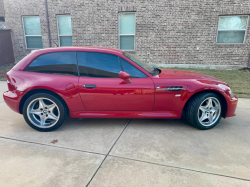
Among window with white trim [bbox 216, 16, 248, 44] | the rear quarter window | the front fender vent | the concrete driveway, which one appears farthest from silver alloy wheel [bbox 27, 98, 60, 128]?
window with white trim [bbox 216, 16, 248, 44]

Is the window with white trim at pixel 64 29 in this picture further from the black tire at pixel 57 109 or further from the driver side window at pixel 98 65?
the black tire at pixel 57 109

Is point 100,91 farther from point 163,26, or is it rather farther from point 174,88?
point 163,26

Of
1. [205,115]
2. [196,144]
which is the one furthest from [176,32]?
[196,144]

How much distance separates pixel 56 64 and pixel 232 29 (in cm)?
926

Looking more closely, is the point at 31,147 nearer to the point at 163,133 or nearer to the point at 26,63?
the point at 26,63

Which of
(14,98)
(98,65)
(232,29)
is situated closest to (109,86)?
(98,65)

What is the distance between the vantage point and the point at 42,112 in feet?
10.9

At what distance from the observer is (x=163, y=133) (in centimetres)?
327

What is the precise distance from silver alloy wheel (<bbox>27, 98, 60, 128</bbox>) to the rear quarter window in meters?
0.55

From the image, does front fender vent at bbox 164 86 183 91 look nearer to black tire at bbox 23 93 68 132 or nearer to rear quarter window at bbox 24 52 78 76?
rear quarter window at bbox 24 52 78 76

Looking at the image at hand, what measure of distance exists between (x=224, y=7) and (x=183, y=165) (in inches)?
363

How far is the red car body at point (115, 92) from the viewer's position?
3213 mm

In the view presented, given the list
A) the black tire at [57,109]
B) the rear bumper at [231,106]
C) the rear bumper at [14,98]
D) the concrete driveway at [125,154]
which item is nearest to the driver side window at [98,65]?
the black tire at [57,109]

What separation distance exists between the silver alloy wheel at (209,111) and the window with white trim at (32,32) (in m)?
10.5
